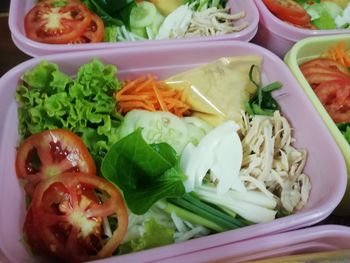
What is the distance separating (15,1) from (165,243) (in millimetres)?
1017

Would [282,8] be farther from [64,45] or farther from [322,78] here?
[64,45]

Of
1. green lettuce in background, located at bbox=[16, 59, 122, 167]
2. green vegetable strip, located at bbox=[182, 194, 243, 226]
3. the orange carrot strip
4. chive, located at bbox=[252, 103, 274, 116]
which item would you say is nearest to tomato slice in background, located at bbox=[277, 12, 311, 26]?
chive, located at bbox=[252, 103, 274, 116]

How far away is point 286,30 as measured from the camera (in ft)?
5.18

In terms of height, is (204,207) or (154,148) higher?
(154,148)

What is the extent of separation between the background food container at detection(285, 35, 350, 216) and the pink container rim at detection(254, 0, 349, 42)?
1.8 inches

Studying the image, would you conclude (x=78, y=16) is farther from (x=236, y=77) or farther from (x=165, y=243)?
(x=165, y=243)

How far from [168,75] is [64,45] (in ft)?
1.15

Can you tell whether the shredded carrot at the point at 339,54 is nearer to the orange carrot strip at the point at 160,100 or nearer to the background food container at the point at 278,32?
the background food container at the point at 278,32

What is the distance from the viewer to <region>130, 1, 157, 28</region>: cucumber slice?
1675 mm

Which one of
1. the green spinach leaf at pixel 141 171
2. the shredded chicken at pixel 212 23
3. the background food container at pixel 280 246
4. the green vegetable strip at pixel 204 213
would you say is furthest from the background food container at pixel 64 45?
the background food container at pixel 280 246

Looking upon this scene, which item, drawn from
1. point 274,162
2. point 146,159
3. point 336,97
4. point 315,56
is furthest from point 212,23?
point 146,159

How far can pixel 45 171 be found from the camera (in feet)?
3.74

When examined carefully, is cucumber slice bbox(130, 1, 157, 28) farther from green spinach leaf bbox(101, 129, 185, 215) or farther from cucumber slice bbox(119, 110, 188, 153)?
green spinach leaf bbox(101, 129, 185, 215)

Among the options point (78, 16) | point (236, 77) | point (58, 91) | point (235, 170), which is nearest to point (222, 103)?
point (236, 77)
